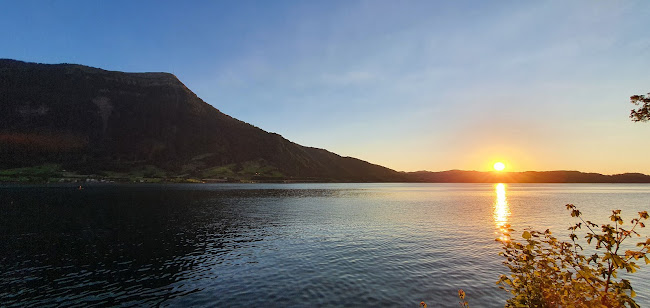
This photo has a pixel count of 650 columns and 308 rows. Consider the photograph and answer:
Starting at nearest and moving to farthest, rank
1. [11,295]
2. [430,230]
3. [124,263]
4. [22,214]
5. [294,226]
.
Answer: [11,295], [124,263], [430,230], [294,226], [22,214]

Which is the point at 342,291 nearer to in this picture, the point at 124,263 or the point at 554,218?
the point at 124,263

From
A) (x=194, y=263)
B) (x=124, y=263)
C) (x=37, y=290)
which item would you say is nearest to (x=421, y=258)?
(x=194, y=263)

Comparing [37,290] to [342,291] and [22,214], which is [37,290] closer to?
[342,291]

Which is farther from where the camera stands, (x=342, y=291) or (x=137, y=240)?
(x=137, y=240)

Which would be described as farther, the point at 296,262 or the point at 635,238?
the point at 635,238

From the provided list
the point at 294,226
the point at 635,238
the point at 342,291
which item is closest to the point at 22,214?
the point at 294,226

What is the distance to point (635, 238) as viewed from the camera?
56062mm

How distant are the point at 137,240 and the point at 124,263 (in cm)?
1477

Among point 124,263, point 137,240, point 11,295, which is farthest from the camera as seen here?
point 137,240

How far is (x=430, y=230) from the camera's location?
214 feet

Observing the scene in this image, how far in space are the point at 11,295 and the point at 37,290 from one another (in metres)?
1.76

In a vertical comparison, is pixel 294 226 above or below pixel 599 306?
below

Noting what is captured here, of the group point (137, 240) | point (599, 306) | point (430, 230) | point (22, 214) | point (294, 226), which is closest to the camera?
point (599, 306)

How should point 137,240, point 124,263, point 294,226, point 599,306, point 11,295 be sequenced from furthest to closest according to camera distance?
point 294,226, point 137,240, point 124,263, point 11,295, point 599,306
